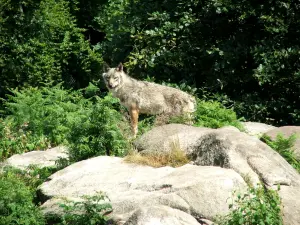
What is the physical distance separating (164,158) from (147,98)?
3747mm

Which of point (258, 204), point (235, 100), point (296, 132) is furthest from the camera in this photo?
point (235, 100)

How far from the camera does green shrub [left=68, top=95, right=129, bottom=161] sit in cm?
1141

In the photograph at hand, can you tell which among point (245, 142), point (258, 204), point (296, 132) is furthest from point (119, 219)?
point (296, 132)

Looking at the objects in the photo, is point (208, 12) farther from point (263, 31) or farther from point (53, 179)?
point (53, 179)

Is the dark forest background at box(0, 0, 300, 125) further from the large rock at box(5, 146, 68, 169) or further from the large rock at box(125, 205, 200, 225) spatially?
the large rock at box(125, 205, 200, 225)

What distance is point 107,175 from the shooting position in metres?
10.1

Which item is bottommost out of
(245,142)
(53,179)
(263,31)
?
(53,179)

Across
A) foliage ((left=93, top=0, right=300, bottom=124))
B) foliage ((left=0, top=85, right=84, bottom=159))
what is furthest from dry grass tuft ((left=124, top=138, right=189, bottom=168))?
foliage ((left=93, top=0, right=300, bottom=124))

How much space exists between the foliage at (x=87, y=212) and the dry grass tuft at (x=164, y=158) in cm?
178

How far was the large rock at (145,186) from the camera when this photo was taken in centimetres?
861

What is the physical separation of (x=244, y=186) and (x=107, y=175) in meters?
2.15

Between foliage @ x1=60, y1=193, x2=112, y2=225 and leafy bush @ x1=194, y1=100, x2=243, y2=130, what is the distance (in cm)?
503

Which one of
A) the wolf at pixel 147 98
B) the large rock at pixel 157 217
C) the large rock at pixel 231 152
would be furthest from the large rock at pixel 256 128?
the large rock at pixel 157 217

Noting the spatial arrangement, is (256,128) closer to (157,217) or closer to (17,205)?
(17,205)
